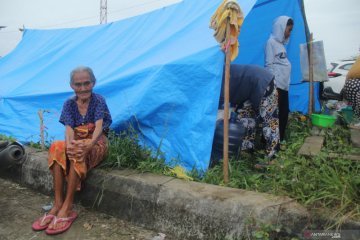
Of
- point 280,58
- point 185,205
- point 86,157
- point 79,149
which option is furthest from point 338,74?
point 79,149

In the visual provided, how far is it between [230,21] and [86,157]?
1663 mm

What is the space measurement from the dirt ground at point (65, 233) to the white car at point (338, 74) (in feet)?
20.1

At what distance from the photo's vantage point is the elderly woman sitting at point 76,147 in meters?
2.75

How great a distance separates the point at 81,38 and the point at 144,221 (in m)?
4.03

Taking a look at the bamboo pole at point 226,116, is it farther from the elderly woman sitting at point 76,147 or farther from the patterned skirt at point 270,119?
the elderly woman sitting at point 76,147

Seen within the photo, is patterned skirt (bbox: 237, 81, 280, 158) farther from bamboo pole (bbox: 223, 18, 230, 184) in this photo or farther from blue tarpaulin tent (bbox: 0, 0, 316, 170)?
bamboo pole (bbox: 223, 18, 230, 184)

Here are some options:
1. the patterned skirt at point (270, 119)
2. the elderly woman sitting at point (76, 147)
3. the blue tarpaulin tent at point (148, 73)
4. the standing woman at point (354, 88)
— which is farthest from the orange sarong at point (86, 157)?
the standing woman at point (354, 88)

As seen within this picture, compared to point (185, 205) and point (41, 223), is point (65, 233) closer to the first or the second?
point (41, 223)

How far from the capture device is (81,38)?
19.0ft

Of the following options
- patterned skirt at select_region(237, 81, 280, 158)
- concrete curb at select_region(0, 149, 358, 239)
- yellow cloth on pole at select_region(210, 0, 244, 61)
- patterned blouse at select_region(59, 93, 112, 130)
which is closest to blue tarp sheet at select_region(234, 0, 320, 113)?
patterned skirt at select_region(237, 81, 280, 158)

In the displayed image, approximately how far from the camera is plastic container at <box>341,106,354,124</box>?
4776 mm

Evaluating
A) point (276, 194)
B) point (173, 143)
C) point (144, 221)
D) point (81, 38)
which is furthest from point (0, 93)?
point (276, 194)

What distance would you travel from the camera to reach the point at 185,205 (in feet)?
8.33

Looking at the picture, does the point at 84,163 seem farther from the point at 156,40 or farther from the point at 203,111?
the point at 156,40
